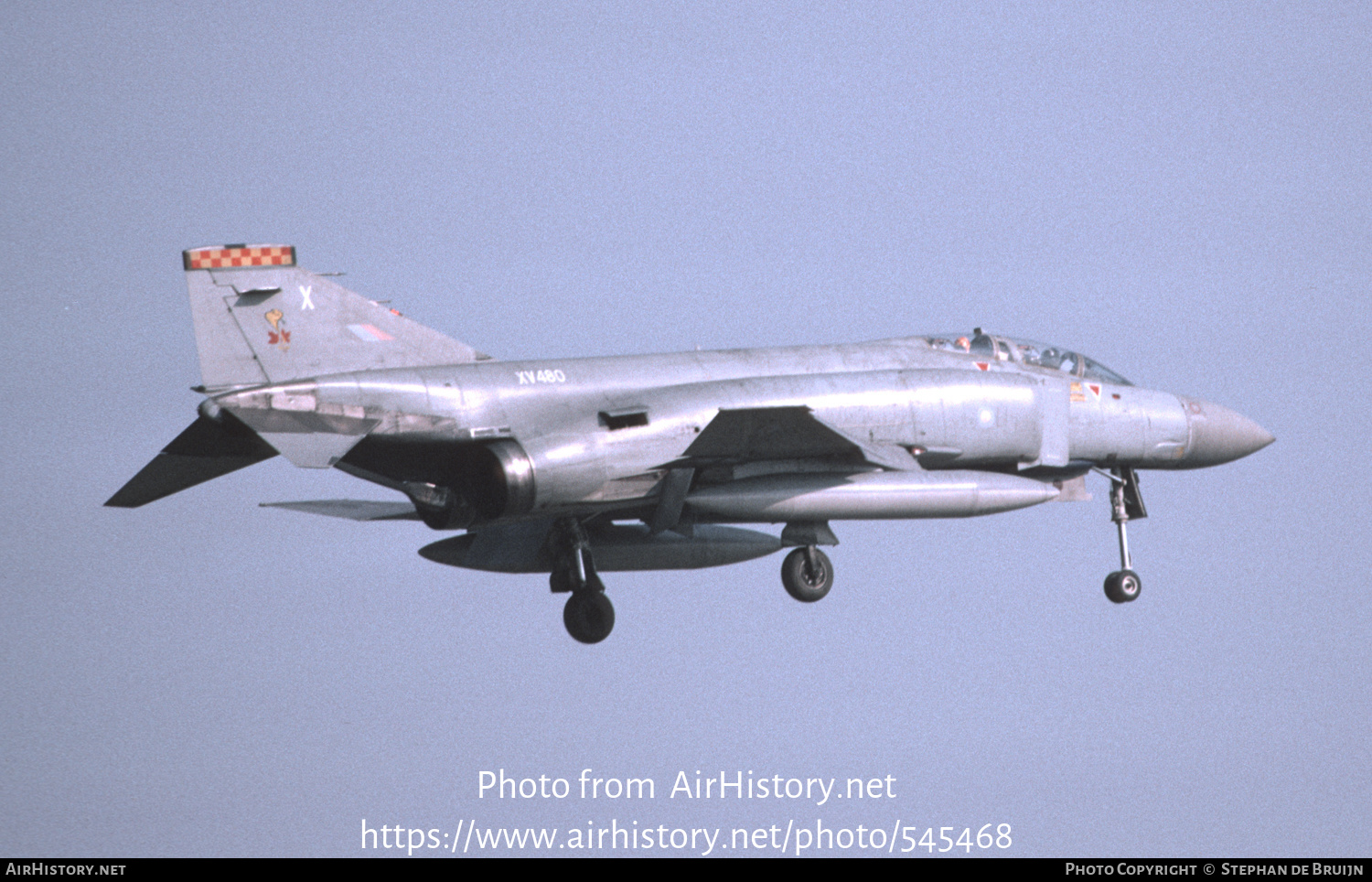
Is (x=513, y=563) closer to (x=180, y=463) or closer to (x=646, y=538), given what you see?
(x=646, y=538)

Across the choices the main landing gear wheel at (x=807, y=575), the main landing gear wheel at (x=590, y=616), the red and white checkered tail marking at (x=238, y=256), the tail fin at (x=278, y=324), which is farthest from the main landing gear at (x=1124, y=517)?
the red and white checkered tail marking at (x=238, y=256)

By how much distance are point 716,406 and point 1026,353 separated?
4547 millimetres

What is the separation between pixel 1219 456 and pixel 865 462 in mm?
5414

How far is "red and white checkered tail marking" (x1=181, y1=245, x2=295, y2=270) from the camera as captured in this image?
2092 centimetres

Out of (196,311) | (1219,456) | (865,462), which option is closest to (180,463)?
(196,311)

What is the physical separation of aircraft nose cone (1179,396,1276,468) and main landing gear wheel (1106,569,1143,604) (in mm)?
1431

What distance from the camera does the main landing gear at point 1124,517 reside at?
24.6 meters

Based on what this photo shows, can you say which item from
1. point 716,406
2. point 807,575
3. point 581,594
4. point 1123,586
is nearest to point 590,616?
point 581,594

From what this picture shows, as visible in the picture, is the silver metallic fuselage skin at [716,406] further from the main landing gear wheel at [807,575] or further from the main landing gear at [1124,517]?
the main landing gear wheel at [807,575]

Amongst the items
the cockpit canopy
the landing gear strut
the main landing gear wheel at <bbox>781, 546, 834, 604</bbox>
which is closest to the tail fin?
the landing gear strut

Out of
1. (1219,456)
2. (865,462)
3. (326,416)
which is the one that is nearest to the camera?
(326,416)

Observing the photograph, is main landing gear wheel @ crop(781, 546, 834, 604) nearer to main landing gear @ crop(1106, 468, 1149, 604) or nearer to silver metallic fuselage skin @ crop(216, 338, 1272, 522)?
silver metallic fuselage skin @ crop(216, 338, 1272, 522)

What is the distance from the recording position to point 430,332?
21.8 metres

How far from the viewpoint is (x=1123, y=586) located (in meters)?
24.8
